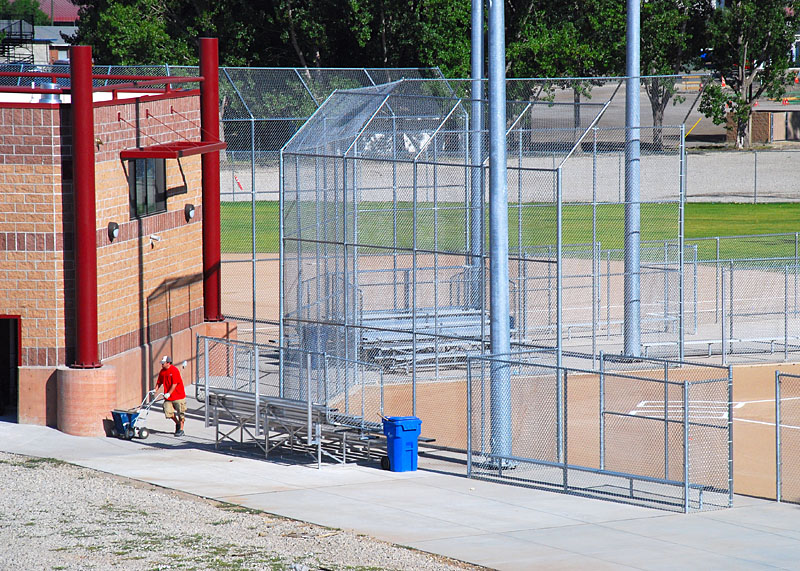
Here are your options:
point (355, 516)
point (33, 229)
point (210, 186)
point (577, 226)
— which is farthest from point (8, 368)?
point (577, 226)

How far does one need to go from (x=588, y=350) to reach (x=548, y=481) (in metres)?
8.65

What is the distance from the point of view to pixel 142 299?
20.8 m

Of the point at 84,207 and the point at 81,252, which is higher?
the point at 84,207

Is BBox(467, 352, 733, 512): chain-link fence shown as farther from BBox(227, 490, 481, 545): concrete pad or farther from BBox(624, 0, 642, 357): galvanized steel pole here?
BBox(227, 490, 481, 545): concrete pad

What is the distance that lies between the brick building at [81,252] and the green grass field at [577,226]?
9.39 m

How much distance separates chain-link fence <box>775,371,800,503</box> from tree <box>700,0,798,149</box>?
4038cm

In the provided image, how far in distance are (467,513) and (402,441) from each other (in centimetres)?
248

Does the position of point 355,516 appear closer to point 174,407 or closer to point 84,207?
point 174,407

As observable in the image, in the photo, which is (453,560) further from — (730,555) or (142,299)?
(142,299)

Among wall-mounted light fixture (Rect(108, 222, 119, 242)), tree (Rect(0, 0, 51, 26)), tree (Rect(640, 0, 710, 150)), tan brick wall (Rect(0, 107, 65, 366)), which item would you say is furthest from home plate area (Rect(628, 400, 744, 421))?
tree (Rect(0, 0, 51, 26))

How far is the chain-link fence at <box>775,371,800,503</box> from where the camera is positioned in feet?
47.1

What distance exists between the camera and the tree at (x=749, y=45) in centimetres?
5947

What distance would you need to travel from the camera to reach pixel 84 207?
18516mm

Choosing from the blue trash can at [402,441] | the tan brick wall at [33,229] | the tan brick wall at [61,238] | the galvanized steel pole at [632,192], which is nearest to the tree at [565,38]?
the galvanized steel pole at [632,192]
